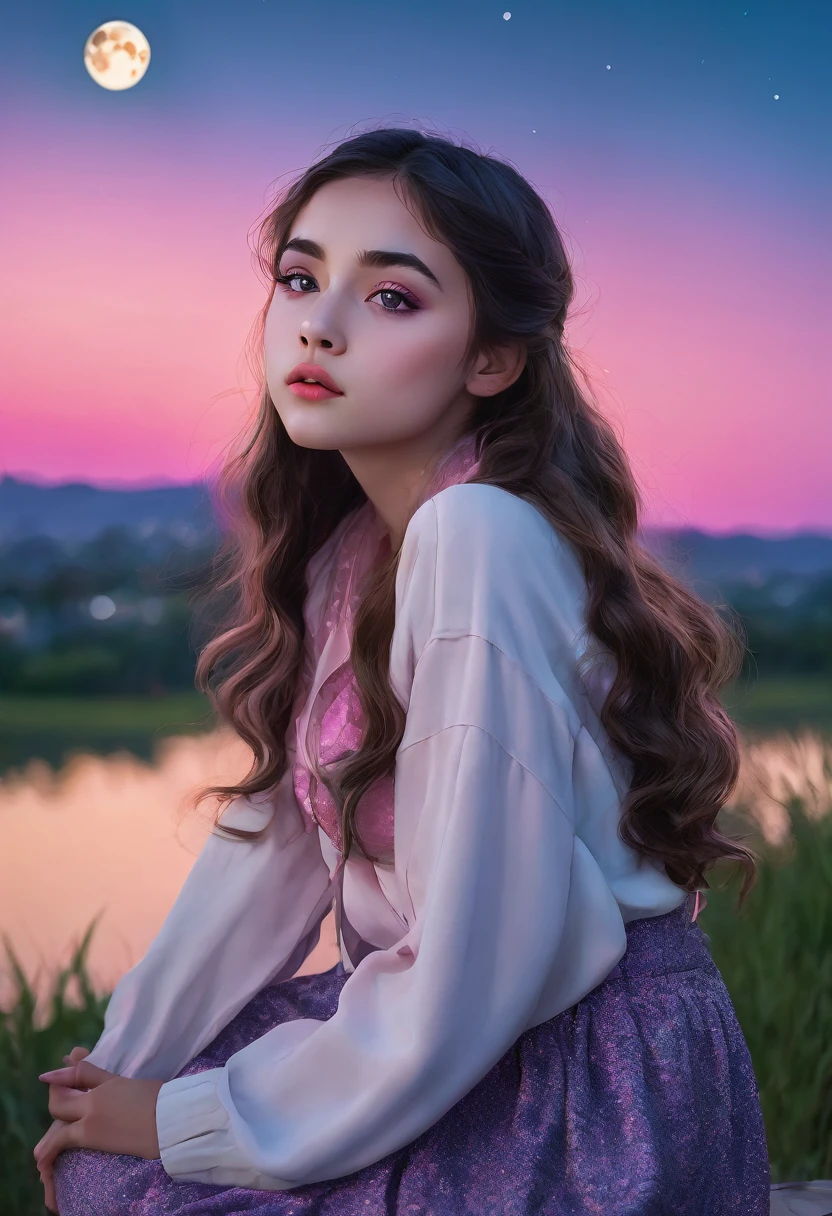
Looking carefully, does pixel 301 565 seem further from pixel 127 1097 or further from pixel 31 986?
pixel 31 986

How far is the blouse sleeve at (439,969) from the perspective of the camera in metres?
0.88

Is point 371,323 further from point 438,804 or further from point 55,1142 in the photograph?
point 55,1142

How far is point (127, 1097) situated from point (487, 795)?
16.3 inches

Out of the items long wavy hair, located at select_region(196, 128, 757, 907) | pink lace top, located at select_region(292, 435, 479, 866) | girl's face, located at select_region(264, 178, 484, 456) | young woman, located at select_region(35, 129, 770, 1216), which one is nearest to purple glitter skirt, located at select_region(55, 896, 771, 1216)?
young woman, located at select_region(35, 129, 770, 1216)

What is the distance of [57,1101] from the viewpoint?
1077 mm

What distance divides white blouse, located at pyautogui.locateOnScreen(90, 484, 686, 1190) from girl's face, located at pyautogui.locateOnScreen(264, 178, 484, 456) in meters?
0.15

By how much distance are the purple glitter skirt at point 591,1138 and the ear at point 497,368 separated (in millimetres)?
508

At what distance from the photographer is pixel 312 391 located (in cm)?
110

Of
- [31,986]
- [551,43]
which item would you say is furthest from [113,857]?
[551,43]

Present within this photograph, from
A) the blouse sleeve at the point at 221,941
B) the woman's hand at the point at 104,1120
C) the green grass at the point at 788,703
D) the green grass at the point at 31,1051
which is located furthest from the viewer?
the green grass at the point at 788,703

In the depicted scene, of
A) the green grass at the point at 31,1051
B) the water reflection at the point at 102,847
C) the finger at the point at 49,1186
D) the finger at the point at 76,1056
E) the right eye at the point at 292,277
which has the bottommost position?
the green grass at the point at 31,1051

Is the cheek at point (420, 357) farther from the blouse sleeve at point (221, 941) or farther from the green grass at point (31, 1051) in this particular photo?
the green grass at point (31, 1051)

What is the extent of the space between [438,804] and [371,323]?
0.44 metres

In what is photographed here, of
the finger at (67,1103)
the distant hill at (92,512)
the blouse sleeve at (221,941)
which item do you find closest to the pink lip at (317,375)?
the blouse sleeve at (221,941)
